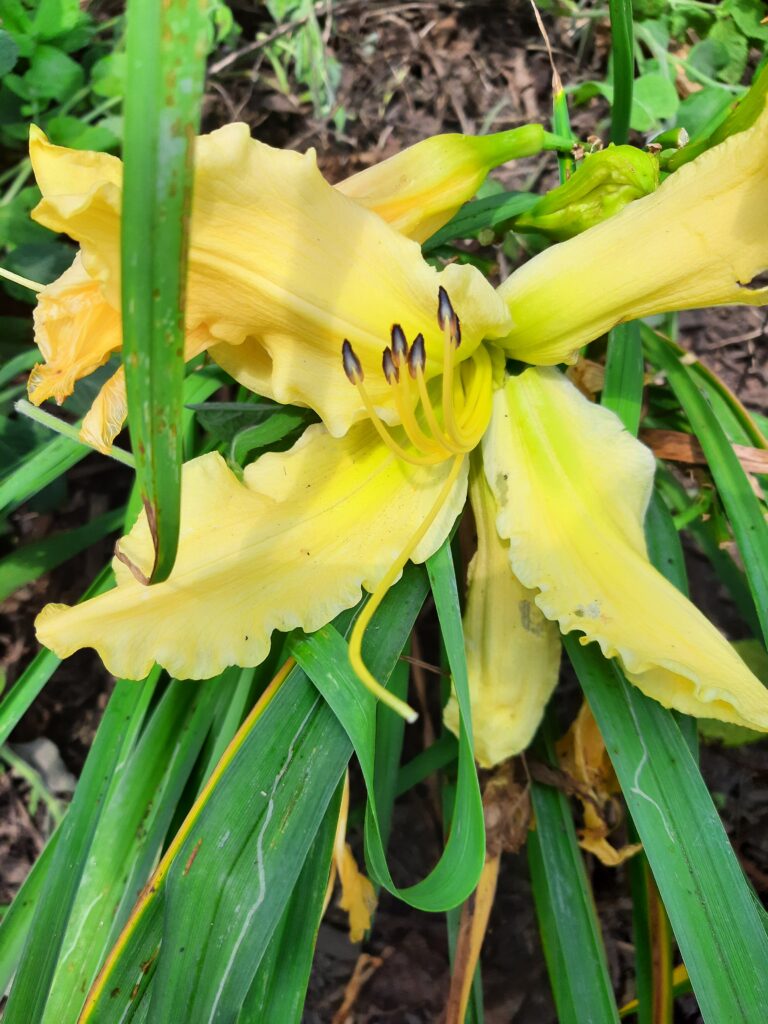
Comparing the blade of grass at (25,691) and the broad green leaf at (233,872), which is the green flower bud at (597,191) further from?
the blade of grass at (25,691)

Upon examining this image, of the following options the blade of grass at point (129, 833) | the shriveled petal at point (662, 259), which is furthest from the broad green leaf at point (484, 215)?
the blade of grass at point (129, 833)

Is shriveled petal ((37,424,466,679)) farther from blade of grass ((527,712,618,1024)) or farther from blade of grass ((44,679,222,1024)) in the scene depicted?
blade of grass ((527,712,618,1024))

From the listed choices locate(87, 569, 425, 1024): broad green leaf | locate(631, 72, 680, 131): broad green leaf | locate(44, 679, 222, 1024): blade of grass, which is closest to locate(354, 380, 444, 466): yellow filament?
locate(87, 569, 425, 1024): broad green leaf

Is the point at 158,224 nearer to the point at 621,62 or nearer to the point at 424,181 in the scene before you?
the point at 424,181

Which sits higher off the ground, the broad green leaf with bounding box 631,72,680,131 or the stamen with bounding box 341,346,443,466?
the broad green leaf with bounding box 631,72,680,131

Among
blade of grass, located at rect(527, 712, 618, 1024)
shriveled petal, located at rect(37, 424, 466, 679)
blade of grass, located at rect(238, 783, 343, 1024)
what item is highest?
shriveled petal, located at rect(37, 424, 466, 679)

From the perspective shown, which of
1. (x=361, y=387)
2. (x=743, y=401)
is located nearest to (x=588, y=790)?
(x=361, y=387)

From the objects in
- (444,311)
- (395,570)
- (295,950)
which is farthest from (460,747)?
(444,311)
